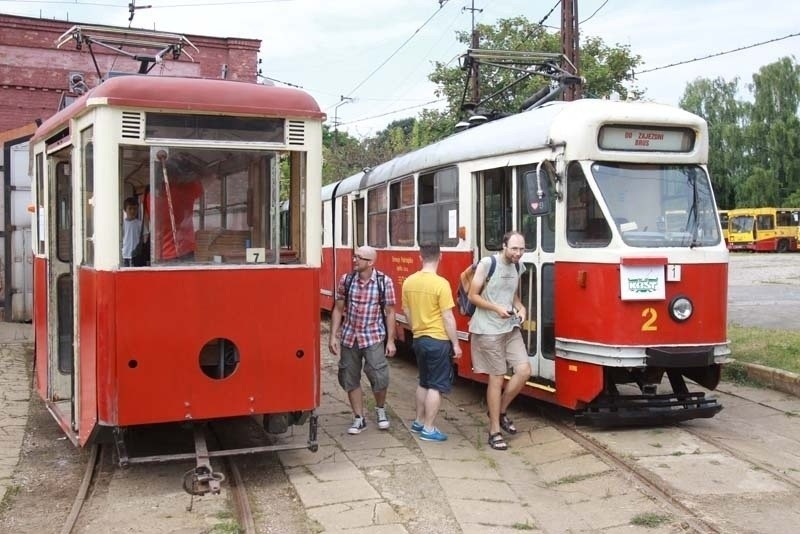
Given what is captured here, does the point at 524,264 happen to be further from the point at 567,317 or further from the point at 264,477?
the point at 264,477

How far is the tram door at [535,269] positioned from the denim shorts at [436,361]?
98 cm

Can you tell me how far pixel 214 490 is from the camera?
5.89 metres

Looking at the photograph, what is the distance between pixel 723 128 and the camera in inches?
2207

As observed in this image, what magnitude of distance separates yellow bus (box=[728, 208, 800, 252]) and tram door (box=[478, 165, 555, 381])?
4413 centimetres

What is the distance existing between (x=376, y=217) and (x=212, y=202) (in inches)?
264

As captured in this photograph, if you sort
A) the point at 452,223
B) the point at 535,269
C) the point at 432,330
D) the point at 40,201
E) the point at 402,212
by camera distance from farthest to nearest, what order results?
the point at 402,212 < the point at 452,223 < the point at 535,269 < the point at 40,201 < the point at 432,330

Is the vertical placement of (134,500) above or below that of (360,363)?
below

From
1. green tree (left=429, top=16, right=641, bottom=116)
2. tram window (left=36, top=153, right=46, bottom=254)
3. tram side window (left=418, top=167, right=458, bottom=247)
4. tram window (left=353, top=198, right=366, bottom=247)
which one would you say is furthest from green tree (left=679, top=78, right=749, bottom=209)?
tram window (left=36, top=153, right=46, bottom=254)

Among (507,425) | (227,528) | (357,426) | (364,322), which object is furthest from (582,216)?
(227,528)

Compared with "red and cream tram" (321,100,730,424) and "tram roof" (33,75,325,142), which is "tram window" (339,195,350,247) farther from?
"tram roof" (33,75,325,142)

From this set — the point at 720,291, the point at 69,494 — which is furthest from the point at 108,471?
the point at 720,291

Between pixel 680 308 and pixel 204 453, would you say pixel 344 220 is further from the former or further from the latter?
pixel 204 453

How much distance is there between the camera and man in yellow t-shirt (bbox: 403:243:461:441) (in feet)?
24.4

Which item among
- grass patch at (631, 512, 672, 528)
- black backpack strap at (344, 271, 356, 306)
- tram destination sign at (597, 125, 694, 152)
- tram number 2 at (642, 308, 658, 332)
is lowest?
grass patch at (631, 512, 672, 528)
